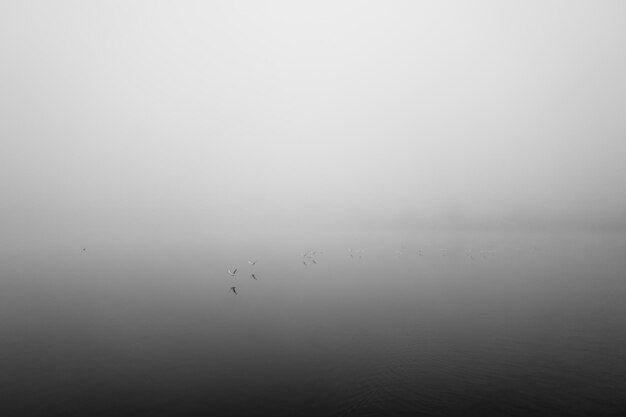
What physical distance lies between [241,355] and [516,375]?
85.9 ft

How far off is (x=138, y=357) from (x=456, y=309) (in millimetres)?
42937

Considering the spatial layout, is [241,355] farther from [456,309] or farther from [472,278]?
[472,278]

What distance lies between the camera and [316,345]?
37969 mm

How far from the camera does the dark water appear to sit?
87.0ft

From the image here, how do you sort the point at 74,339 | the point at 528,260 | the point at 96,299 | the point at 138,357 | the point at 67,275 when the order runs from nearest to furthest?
the point at 138,357 < the point at 74,339 < the point at 96,299 < the point at 67,275 < the point at 528,260

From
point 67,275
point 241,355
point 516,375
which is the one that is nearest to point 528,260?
point 516,375

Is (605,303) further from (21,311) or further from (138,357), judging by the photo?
(21,311)

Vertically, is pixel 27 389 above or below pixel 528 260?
below

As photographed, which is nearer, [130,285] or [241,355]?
[241,355]

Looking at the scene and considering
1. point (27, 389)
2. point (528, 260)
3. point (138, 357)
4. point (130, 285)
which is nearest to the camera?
point (27, 389)

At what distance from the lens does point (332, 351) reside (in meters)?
36.1

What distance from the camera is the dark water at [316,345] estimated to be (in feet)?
87.0

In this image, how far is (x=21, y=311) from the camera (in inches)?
2030

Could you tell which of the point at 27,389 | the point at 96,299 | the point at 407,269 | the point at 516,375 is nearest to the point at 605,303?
the point at 516,375
